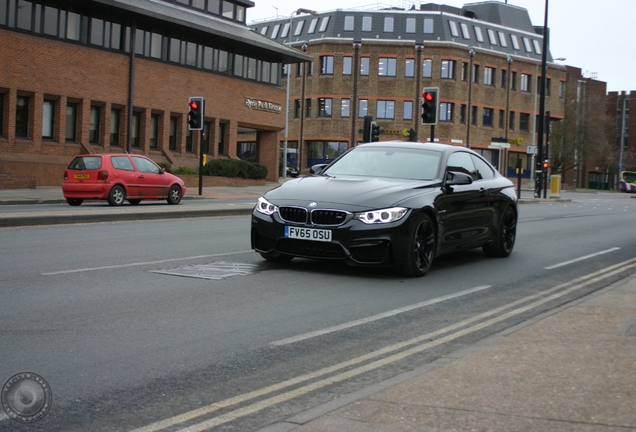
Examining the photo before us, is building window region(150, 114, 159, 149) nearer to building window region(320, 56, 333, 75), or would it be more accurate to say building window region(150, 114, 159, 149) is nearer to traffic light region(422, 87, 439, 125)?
traffic light region(422, 87, 439, 125)

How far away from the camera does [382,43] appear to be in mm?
69875

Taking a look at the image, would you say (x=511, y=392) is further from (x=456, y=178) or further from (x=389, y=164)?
(x=389, y=164)

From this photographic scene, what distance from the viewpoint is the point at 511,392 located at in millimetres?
4645

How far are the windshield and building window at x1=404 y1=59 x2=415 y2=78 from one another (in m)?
60.5

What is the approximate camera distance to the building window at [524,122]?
76812 mm

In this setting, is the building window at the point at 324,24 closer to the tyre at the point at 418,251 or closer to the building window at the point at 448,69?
the building window at the point at 448,69

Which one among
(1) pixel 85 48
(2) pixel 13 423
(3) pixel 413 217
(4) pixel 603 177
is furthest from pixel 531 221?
(4) pixel 603 177

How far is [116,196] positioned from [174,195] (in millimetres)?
2214

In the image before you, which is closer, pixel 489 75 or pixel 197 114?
pixel 197 114

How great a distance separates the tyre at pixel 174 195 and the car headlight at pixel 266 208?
632 inches

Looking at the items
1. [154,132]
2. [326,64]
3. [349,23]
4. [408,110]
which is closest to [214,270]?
[154,132]

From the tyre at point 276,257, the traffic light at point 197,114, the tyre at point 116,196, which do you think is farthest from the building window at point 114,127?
the tyre at point 276,257

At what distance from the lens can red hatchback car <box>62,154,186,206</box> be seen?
2322 cm

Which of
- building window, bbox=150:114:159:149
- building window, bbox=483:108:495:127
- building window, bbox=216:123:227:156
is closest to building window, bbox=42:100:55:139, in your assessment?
building window, bbox=150:114:159:149
